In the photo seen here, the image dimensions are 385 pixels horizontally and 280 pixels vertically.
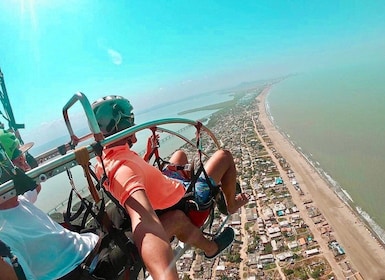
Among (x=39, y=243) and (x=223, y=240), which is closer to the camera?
(x=39, y=243)

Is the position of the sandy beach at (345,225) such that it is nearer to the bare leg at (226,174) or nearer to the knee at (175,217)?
the bare leg at (226,174)

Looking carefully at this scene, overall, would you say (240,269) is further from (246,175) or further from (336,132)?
(336,132)

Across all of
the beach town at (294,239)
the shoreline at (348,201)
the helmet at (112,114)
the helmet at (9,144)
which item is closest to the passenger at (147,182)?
the helmet at (112,114)

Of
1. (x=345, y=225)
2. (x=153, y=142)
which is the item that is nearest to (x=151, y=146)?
(x=153, y=142)

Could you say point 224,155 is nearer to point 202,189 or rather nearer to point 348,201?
point 202,189

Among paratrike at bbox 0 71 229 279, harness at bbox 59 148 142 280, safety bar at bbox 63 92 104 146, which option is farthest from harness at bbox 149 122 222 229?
safety bar at bbox 63 92 104 146

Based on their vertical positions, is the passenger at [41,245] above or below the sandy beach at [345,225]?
above

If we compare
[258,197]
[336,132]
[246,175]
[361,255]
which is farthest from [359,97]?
[361,255]

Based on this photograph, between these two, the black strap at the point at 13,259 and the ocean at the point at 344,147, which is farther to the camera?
the ocean at the point at 344,147
